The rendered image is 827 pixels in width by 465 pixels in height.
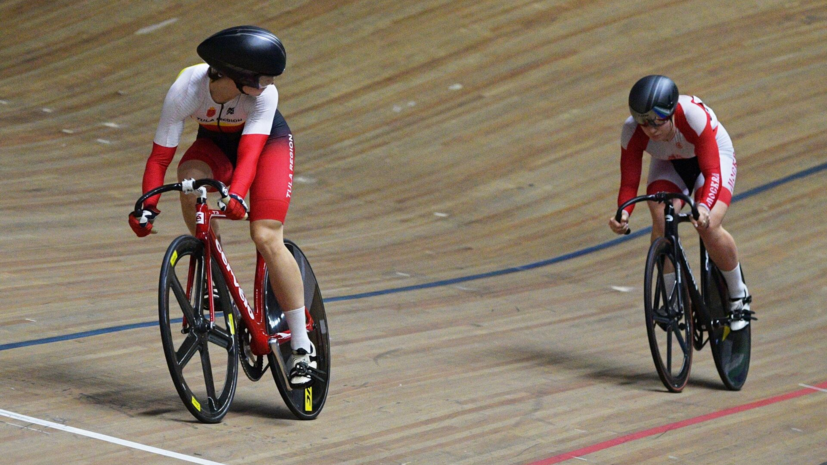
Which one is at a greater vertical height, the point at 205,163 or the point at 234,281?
the point at 205,163

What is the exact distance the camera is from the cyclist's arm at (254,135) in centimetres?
260

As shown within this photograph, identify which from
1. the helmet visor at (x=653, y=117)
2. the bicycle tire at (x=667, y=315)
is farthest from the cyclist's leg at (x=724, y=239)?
the helmet visor at (x=653, y=117)

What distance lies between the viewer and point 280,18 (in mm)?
8141

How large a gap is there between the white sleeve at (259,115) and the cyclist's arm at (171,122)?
14cm

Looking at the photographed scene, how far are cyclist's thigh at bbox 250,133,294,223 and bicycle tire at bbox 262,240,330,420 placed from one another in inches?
10.1

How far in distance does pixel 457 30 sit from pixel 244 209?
5522mm

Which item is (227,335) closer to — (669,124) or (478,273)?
(669,124)

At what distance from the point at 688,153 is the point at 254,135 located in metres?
1.59

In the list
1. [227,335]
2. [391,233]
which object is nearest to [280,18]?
[391,233]

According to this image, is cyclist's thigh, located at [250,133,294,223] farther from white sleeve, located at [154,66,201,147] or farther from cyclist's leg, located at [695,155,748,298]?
→ cyclist's leg, located at [695,155,748,298]

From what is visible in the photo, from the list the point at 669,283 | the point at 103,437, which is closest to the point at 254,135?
the point at 103,437

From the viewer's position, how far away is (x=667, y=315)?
3391 mm

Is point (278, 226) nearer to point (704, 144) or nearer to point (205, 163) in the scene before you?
point (205, 163)

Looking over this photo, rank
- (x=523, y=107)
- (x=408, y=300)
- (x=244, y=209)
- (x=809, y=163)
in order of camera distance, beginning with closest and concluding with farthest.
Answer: (x=244, y=209) → (x=408, y=300) → (x=809, y=163) → (x=523, y=107)
